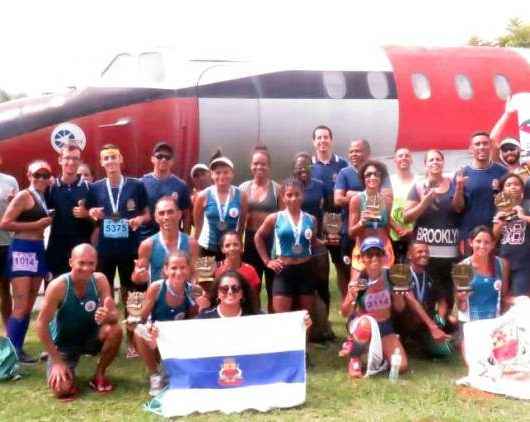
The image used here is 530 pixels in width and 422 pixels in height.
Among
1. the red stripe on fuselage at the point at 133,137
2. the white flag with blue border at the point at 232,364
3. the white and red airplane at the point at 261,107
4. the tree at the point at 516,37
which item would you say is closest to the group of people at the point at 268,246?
the white flag with blue border at the point at 232,364

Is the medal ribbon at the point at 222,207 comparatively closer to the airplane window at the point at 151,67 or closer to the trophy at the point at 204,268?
the trophy at the point at 204,268

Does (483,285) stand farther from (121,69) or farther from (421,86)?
(421,86)

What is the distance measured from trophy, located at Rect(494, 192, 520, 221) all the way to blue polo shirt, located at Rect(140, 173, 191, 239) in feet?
9.17

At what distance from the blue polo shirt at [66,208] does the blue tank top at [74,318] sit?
1027 millimetres

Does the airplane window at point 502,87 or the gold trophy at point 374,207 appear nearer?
the gold trophy at point 374,207

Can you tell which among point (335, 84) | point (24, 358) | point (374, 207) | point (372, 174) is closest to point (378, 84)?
point (335, 84)

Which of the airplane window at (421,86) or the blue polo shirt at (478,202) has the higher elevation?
the airplane window at (421,86)

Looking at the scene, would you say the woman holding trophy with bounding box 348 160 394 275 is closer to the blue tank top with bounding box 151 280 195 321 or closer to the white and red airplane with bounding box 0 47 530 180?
the blue tank top with bounding box 151 280 195 321

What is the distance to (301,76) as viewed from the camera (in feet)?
34.6

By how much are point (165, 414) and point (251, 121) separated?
5.60 metres

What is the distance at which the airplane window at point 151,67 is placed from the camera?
995 centimetres

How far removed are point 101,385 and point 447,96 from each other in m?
7.91

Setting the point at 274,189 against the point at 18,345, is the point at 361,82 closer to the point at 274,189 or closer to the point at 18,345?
the point at 274,189

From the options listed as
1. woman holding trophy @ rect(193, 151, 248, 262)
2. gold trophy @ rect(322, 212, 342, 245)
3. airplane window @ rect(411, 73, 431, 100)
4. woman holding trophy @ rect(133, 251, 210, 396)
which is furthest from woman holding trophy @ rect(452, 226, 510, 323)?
airplane window @ rect(411, 73, 431, 100)
